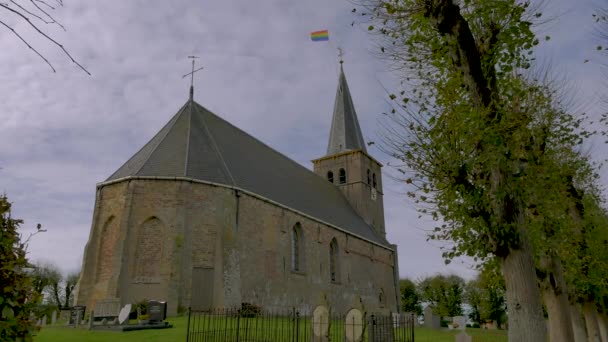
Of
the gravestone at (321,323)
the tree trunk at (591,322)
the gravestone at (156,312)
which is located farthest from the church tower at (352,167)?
the gravestone at (321,323)

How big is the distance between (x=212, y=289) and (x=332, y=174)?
20621 millimetres

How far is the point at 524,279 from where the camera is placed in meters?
6.32

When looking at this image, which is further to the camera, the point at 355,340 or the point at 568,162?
the point at 568,162

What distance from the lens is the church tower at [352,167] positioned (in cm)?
3638

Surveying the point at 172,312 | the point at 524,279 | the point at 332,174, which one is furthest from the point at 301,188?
the point at 524,279

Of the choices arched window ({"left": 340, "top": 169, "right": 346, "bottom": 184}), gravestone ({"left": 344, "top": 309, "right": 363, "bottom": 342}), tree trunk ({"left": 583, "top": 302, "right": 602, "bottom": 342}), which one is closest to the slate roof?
arched window ({"left": 340, "top": 169, "right": 346, "bottom": 184})

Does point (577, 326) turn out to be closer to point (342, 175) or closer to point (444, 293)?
point (342, 175)

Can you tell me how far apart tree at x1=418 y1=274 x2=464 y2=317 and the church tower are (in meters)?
16.4

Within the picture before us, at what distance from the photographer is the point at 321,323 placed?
36.5ft

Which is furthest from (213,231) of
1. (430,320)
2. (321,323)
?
(430,320)

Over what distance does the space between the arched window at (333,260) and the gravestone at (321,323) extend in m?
16.4

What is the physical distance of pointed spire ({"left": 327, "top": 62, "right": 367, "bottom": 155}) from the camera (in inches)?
1510

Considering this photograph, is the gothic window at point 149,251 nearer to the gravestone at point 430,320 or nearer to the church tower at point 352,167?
the gravestone at point 430,320

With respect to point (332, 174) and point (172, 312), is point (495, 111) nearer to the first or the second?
point (172, 312)
